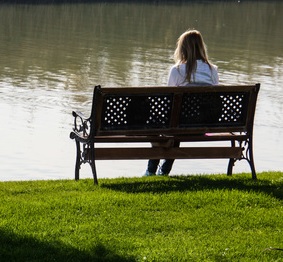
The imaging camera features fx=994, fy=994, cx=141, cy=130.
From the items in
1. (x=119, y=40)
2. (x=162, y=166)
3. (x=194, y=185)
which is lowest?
(x=119, y=40)

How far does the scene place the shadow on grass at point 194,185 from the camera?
7902 millimetres

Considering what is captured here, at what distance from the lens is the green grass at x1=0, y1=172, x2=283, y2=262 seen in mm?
6023

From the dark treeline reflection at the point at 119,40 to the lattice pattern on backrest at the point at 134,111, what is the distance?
12029 millimetres

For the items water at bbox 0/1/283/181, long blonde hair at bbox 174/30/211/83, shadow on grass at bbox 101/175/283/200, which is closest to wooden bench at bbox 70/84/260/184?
shadow on grass at bbox 101/175/283/200

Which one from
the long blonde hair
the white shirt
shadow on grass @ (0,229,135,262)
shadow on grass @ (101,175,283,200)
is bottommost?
shadow on grass @ (101,175,283,200)

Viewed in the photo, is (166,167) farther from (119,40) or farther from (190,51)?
(119,40)

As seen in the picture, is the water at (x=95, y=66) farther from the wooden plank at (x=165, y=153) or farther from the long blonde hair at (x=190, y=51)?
the wooden plank at (x=165, y=153)

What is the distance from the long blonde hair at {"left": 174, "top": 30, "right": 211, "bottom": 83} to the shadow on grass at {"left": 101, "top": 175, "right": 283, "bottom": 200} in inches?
44.6

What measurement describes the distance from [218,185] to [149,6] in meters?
48.5

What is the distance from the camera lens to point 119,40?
3272 centimetres

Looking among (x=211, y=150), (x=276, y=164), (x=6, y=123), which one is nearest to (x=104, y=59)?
(x=6, y=123)

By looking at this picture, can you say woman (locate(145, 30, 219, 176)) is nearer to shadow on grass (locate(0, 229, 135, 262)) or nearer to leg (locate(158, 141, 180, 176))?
leg (locate(158, 141, 180, 176))

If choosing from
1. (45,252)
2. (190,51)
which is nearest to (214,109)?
(190,51)

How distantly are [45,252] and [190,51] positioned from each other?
12.2ft
